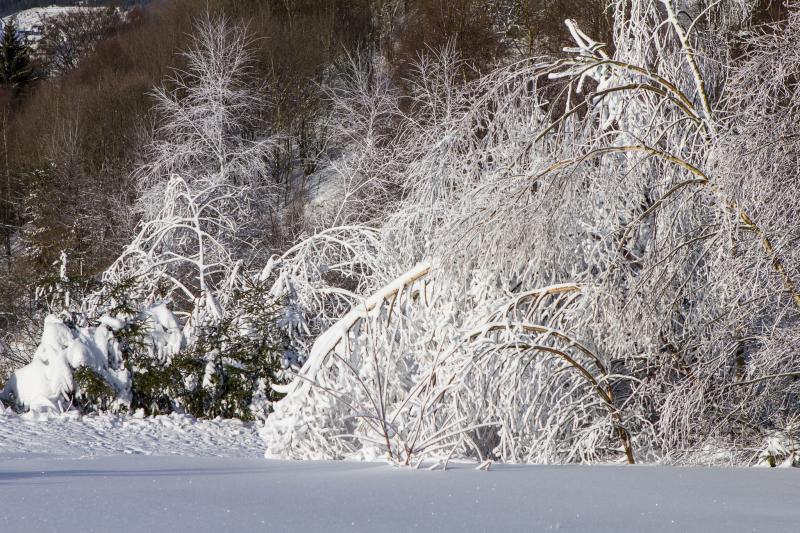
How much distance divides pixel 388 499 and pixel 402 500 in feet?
0.18

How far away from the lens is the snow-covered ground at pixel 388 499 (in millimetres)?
2949

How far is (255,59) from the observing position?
1075 inches

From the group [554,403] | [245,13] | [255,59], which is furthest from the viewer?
[245,13]

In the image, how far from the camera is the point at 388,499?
11.3 feet

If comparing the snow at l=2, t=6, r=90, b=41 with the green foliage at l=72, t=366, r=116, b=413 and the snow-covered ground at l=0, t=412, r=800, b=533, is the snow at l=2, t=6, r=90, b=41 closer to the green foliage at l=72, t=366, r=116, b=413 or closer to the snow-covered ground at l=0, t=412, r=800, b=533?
the green foliage at l=72, t=366, r=116, b=413

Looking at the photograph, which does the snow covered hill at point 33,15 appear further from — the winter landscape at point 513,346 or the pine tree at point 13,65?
the winter landscape at point 513,346

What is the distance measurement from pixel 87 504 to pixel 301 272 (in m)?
8.70

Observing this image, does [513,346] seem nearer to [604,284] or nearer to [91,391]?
[604,284]

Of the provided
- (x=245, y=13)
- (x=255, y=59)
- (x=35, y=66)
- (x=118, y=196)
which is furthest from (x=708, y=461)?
(x=35, y=66)

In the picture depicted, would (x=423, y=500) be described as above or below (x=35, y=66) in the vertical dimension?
below

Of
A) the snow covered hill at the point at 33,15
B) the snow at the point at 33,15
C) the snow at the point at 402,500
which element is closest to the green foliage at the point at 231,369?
the snow at the point at 402,500

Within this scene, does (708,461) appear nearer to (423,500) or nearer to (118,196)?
(423,500)

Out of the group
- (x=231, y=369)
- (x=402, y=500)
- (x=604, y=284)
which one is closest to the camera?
(x=402, y=500)

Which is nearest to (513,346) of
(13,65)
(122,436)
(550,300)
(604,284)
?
(550,300)
